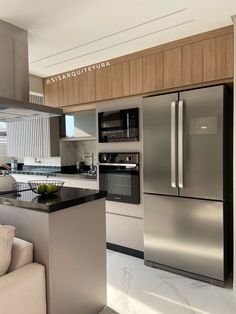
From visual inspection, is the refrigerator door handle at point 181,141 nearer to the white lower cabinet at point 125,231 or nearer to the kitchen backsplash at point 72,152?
the white lower cabinet at point 125,231

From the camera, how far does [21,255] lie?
1.67 metres

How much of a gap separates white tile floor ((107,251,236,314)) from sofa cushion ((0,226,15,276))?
42.7 inches

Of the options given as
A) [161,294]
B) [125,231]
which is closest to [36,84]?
[125,231]

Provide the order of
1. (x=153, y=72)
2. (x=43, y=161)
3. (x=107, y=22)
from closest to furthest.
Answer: (x=107, y=22)
(x=153, y=72)
(x=43, y=161)

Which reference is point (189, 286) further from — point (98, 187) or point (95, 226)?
point (98, 187)

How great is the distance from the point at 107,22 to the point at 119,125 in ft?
3.92

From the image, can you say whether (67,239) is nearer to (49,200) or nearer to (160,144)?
(49,200)

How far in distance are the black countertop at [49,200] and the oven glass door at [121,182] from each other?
40.3 inches

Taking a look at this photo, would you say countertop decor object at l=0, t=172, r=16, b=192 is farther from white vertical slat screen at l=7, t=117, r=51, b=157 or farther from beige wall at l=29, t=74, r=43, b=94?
beige wall at l=29, t=74, r=43, b=94

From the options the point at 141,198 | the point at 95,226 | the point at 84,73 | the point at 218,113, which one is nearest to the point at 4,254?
the point at 95,226

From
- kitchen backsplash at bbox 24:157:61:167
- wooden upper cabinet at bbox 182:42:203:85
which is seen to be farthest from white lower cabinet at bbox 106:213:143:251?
wooden upper cabinet at bbox 182:42:203:85

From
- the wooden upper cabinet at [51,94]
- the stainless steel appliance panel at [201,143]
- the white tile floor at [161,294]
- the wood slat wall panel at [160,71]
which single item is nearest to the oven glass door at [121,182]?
the stainless steel appliance panel at [201,143]

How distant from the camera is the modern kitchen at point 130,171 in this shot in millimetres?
1784

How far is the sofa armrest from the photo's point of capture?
1.45m
